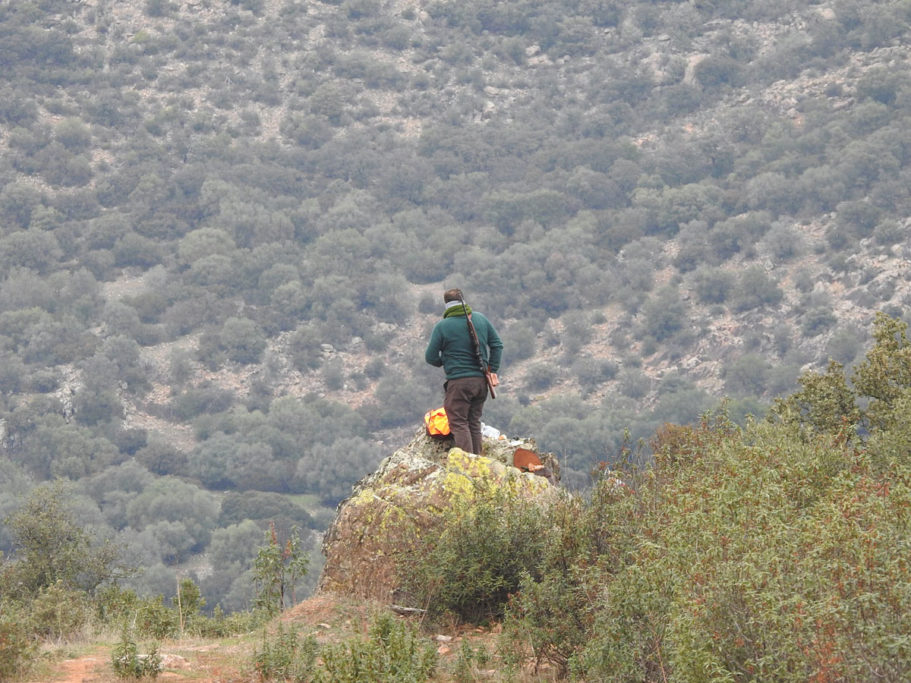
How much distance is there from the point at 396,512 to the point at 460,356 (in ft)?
4.56

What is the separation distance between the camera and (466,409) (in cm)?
936

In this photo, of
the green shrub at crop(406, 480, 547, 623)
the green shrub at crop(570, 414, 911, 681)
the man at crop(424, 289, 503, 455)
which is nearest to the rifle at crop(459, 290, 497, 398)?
the man at crop(424, 289, 503, 455)

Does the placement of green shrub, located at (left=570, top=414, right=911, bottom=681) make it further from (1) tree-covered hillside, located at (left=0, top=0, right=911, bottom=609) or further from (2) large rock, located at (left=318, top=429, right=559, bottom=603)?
(1) tree-covered hillside, located at (left=0, top=0, right=911, bottom=609)

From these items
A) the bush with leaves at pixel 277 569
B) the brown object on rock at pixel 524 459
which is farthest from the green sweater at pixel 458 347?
the bush with leaves at pixel 277 569

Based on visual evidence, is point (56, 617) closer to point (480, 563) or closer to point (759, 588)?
point (480, 563)

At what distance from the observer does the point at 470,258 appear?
251 feet

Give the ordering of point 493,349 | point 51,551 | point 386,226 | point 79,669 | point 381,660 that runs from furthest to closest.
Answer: point 386,226
point 51,551
point 493,349
point 79,669
point 381,660

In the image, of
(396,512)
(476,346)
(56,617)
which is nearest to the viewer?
(396,512)

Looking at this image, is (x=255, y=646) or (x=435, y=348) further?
(x=435, y=348)

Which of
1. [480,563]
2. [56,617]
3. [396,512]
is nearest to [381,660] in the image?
[480,563]

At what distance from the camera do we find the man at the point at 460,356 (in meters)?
9.11

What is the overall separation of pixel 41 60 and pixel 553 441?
52.1 metres

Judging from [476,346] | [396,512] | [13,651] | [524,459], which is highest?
[476,346]

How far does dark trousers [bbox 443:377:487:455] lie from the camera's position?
30.0 ft
